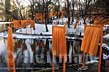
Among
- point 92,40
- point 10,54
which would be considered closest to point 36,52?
point 10,54

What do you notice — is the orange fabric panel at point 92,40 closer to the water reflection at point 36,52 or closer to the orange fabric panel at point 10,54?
the water reflection at point 36,52

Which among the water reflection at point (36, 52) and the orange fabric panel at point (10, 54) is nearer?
the orange fabric panel at point (10, 54)

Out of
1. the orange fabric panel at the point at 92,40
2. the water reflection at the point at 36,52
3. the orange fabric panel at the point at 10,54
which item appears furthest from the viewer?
the water reflection at the point at 36,52

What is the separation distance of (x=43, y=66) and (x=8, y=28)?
887 mm

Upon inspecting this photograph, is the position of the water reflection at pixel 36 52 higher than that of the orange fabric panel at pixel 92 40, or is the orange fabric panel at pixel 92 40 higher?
the orange fabric panel at pixel 92 40

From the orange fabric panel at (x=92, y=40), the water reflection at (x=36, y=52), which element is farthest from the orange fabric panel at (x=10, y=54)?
the orange fabric panel at (x=92, y=40)

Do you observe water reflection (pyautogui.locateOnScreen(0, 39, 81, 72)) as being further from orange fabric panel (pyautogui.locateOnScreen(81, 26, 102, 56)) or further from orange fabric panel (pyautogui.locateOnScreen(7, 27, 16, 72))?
orange fabric panel (pyautogui.locateOnScreen(81, 26, 102, 56))

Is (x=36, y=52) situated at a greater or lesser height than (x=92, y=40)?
lesser

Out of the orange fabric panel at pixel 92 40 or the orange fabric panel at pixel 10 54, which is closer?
the orange fabric panel at pixel 92 40

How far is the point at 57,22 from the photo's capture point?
4.99m

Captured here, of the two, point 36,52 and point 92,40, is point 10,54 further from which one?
point 92,40

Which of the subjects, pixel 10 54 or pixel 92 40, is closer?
pixel 92 40

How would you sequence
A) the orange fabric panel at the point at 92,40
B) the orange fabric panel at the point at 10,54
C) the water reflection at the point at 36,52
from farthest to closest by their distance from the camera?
the water reflection at the point at 36,52 < the orange fabric panel at the point at 10,54 < the orange fabric panel at the point at 92,40

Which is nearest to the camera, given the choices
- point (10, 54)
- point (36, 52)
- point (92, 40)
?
point (92, 40)
